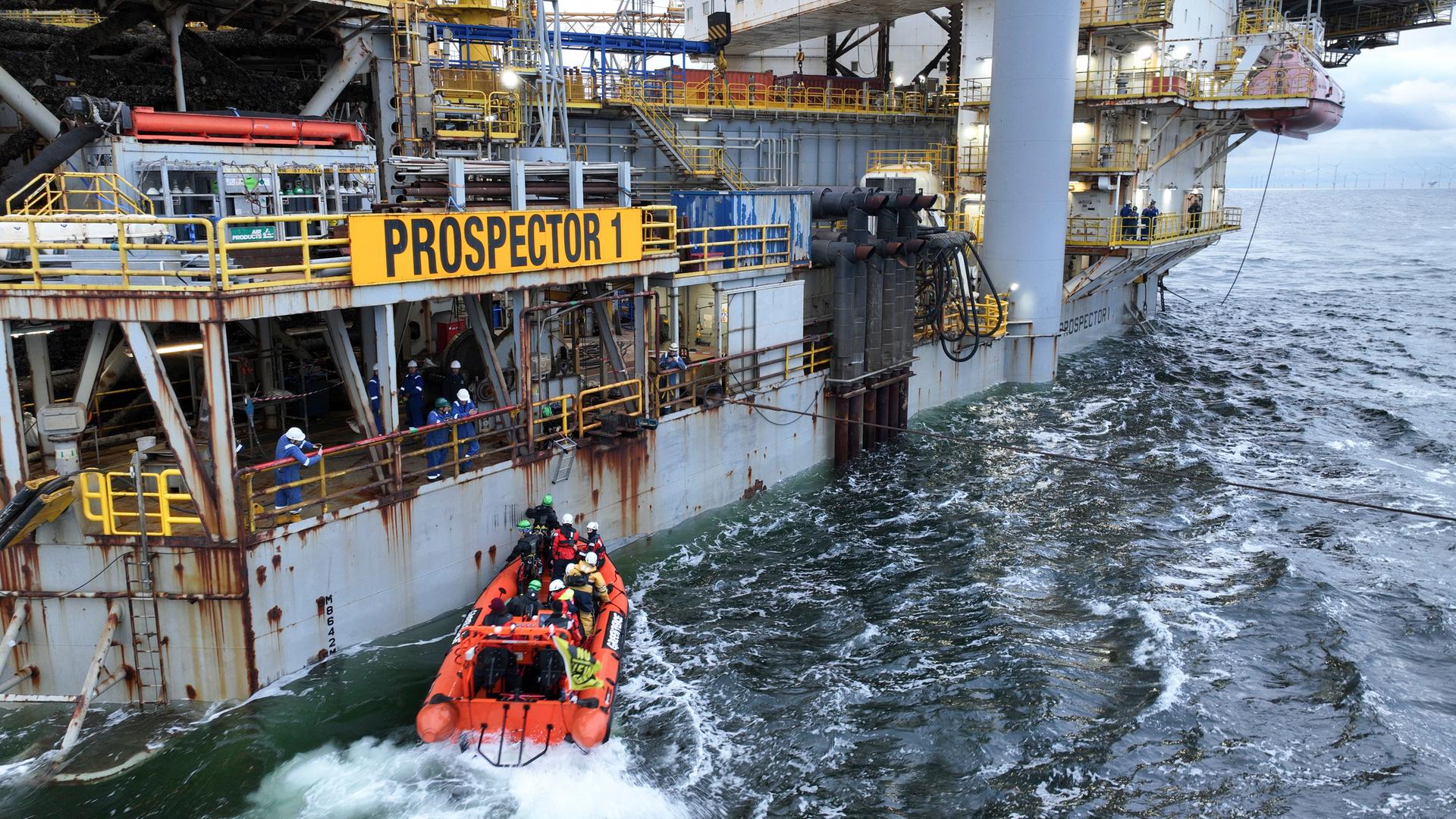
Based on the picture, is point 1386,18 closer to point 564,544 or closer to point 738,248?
point 738,248

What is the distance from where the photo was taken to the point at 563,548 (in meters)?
17.0

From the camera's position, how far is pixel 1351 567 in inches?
813

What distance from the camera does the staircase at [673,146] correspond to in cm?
3619

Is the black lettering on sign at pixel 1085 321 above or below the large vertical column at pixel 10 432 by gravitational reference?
below

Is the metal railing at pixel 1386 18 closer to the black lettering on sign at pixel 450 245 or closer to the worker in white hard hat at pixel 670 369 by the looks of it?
the worker in white hard hat at pixel 670 369

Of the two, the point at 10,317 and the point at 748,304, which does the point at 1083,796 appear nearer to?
the point at 748,304

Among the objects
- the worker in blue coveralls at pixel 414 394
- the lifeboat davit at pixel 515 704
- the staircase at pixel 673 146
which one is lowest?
the lifeboat davit at pixel 515 704

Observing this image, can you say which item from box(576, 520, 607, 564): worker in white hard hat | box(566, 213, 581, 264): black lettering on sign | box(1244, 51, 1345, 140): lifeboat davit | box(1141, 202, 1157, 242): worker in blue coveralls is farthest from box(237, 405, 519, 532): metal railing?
box(1244, 51, 1345, 140): lifeboat davit

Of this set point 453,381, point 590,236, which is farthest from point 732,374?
point 453,381

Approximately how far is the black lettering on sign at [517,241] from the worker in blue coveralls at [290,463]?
4.69m

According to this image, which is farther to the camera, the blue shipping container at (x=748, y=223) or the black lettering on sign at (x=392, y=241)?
the blue shipping container at (x=748, y=223)

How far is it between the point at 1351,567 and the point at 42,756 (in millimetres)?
22481

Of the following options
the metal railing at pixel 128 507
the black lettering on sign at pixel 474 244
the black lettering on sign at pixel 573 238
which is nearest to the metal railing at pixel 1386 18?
the black lettering on sign at pixel 573 238

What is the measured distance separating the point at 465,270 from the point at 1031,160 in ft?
73.8
